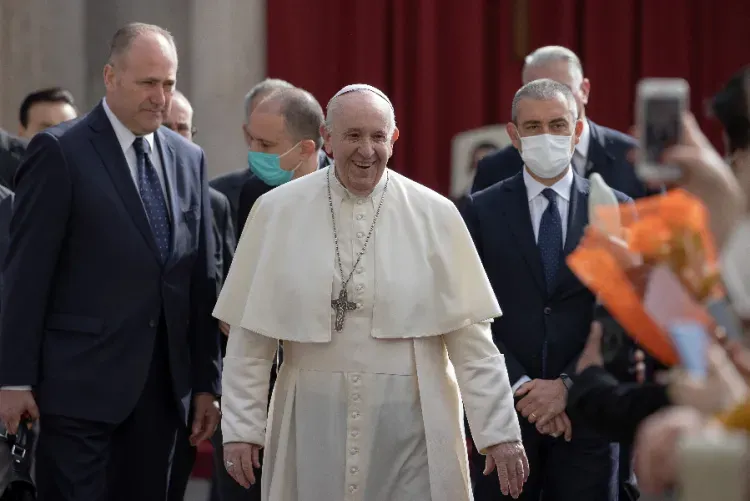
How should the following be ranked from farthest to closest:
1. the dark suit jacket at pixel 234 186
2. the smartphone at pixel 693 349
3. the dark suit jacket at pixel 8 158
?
the dark suit jacket at pixel 8 158 < the dark suit jacket at pixel 234 186 < the smartphone at pixel 693 349

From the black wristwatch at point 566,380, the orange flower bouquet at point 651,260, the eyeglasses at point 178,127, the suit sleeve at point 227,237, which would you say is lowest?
the black wristwatch at point 566,380

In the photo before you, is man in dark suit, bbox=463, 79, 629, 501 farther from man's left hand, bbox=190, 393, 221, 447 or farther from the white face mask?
man's left hand, bbox=190, 393, 221, 447

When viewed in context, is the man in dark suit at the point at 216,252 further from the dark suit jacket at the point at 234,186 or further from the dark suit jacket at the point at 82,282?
the dark suit jacket at the point at 82,282

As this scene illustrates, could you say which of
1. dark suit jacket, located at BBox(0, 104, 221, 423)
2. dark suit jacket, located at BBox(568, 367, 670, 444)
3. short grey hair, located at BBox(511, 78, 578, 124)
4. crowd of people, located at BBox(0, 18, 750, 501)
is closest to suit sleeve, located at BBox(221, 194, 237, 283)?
crowd of people, located at BBox(0, 18, 750, 501)

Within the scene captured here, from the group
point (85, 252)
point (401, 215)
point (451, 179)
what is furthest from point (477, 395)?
point (451, 179)

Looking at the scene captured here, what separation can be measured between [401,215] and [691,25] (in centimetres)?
482

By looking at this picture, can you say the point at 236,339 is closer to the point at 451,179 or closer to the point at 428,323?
the point at 428,323

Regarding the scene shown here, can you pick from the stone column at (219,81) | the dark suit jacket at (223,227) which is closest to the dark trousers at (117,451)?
the dark suit jacket at (223,227)

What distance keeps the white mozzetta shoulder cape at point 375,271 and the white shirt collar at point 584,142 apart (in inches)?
55.3

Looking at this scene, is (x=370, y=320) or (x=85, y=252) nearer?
(x=370, y=320)

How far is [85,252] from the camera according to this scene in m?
4.68

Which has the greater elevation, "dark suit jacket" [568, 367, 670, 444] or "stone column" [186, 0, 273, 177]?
"stone column" [186, 0, 273, 177]

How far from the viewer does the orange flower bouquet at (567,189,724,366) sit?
271 cm

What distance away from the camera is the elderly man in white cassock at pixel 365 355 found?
4324 mm
